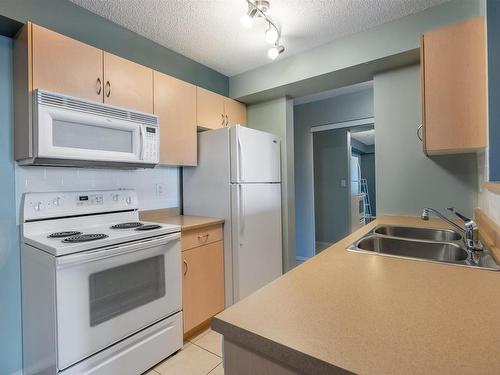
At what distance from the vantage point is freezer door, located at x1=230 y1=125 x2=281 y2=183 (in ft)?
7.41

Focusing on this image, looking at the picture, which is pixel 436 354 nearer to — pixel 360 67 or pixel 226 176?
pixel 226 176

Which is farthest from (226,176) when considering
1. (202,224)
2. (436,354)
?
(436,354)

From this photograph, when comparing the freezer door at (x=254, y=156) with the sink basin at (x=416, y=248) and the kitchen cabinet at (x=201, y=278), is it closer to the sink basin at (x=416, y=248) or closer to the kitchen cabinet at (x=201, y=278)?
the kitchen cabinet at (x=201, y=278)

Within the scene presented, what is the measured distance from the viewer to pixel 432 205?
2.10m

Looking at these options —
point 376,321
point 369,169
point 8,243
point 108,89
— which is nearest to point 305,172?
point 108,89

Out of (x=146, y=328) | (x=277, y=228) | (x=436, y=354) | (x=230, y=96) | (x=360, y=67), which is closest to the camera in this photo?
(x=436, y=354)

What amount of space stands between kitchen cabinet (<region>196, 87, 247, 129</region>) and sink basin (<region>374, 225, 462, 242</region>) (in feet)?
5.79

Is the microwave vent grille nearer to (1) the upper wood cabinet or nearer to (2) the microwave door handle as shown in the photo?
(2) the microwave door handle

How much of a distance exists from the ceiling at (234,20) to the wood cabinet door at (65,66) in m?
0.40

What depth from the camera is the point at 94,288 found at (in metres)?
1.41

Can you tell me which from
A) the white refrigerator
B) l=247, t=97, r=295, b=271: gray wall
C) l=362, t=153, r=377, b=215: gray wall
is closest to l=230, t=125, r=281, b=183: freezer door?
the white refrigerator

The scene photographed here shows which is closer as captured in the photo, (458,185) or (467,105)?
(467,105)

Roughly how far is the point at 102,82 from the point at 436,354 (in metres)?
2.13

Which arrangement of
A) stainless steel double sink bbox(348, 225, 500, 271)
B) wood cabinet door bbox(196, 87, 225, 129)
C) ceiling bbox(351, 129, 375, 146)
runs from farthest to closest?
ceiling bbox(351, 129, 375, 146) → wood cabinet door bbox(196, 87, 225, 129) → stainless steel double sink bbox(348, 225, 500, 271)
